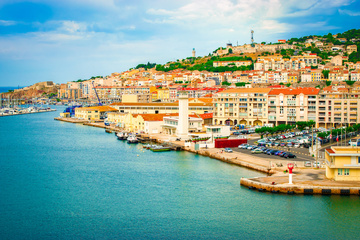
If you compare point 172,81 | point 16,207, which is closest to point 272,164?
point 16,207

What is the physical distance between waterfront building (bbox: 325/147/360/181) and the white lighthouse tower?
10352 mm

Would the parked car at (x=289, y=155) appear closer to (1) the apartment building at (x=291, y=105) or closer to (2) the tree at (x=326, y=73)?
(1) the apartment building at (x=291, y=105)

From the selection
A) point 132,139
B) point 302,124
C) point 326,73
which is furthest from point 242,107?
point 326,73

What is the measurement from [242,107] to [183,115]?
6.48m

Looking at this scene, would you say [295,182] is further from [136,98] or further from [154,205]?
[136,98]

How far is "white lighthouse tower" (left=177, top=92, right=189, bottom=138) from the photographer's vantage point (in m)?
21.0

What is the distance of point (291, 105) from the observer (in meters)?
25.3

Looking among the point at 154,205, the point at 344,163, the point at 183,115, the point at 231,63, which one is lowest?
Answer: the point at 154,205

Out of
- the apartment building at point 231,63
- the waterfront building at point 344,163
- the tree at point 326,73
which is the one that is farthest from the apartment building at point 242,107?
the apartment building at point 231,63

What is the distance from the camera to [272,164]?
46.5ft

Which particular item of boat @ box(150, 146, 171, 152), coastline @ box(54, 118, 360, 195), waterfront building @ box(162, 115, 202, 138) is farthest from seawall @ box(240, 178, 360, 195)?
waterfront building @ box(162, 115, 202, 138)

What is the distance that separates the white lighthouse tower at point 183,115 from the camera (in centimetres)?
2100

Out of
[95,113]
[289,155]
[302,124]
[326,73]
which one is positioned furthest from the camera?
[326,73]

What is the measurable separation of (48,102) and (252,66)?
41.5 metres
